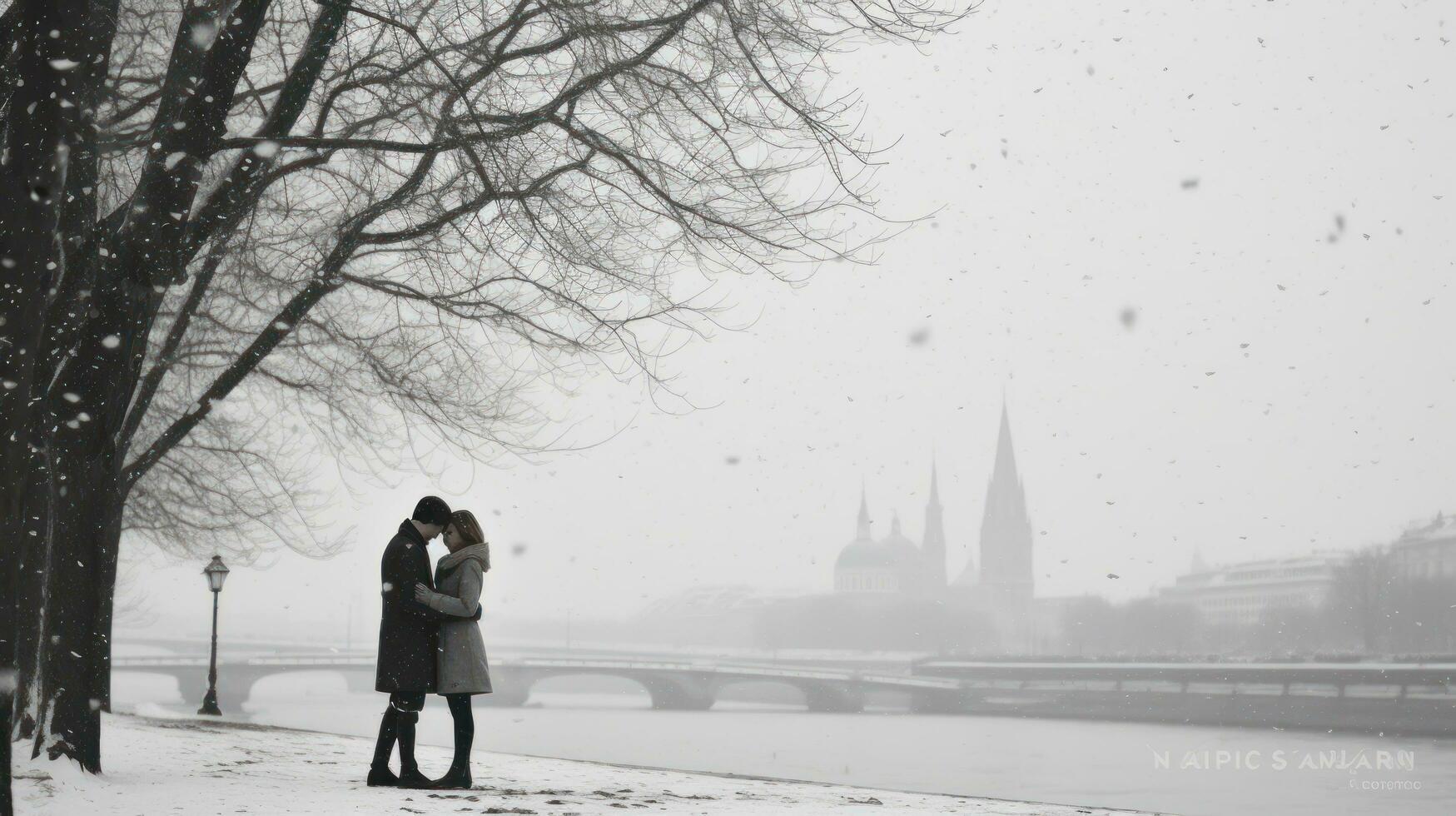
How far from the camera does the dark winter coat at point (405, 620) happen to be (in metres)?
6.08

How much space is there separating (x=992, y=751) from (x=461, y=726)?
46.3m

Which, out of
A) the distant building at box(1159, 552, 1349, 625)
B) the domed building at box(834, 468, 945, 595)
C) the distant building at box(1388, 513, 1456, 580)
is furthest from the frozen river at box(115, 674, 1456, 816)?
the domed building at box(834, 468, 945, 595)

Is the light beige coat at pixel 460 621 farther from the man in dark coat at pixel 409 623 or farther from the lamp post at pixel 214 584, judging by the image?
the lamp post at pixel 214 584

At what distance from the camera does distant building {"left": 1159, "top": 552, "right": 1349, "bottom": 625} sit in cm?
10288

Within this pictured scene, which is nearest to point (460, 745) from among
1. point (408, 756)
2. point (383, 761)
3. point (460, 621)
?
point (408, 756)

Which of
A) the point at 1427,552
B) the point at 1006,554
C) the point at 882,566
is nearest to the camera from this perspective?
the point at 1427,552

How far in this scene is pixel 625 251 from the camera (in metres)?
9.10

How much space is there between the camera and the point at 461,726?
20.5ft

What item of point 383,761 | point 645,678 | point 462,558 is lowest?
point 645,678

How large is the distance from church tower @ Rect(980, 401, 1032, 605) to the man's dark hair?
494 ft

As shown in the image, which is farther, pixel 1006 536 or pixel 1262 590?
pixel 1006 536

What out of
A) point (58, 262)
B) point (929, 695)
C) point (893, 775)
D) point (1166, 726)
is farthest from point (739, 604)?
point (58, 262)

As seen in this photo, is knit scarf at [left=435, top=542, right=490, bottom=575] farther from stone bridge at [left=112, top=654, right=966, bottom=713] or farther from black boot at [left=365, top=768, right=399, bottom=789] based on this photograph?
stone bridge at [left=112, top=654, right=966, bottom=713]

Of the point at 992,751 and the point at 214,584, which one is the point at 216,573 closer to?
the point at 214,584
